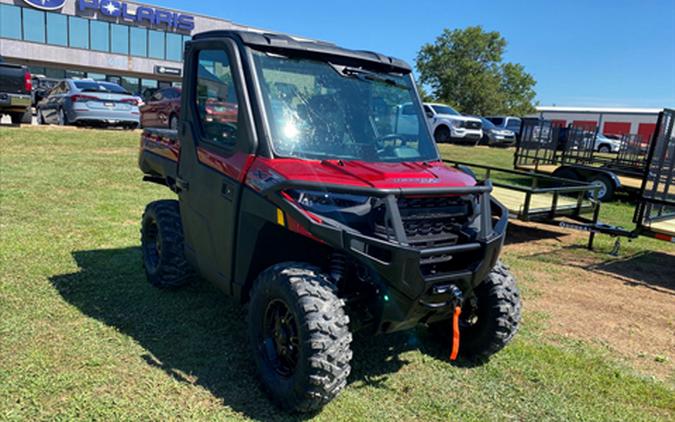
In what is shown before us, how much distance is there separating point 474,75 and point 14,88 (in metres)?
49.5

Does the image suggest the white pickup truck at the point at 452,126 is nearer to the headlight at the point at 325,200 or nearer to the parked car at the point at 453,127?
the parked car at the point at 453,127

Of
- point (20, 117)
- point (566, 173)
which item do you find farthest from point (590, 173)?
point (20, 117)

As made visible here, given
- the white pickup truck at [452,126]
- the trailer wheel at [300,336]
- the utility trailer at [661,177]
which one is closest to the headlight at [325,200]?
the trailer wheel at [300,336]

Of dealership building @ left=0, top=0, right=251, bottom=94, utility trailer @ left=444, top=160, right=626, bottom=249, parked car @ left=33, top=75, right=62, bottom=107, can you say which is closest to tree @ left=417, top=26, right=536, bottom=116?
dealership building @ left=0, top=0, right=251, bottom=94

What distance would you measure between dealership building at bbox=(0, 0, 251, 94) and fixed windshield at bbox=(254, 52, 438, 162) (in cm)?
4282

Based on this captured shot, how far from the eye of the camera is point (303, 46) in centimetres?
356

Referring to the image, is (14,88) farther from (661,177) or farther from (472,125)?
(472,125)

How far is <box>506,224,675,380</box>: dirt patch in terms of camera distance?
4.48 meters

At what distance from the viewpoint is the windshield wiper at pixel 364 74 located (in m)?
3.70

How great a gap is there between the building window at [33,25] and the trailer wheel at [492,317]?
45.3 m

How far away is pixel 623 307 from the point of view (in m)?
5.37

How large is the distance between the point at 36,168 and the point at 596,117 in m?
52.5

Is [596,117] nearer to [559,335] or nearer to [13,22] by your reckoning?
[13,22]

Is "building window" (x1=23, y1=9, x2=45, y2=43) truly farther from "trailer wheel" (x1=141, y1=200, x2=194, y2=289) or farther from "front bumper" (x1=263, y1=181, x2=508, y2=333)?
"front bumper" (x1=263, y1=181, x2=508, y2=333)
